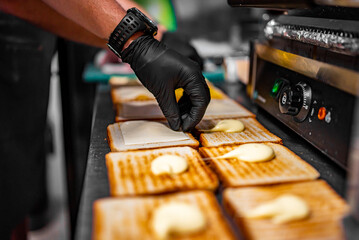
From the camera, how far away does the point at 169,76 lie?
1345 millimetres

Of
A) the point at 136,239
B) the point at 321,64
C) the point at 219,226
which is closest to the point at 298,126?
the point at 321,64

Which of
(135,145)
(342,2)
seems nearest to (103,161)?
(135,145)

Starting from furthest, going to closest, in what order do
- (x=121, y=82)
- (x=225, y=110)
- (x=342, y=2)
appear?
(x=121, y=82) < (x=225, y=110) < (x=342, y=2)

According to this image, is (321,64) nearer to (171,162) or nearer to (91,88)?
(171,162)

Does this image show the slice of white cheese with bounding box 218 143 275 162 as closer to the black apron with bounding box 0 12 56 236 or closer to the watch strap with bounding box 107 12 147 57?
the watch strap with bounding box 107 12 147 57

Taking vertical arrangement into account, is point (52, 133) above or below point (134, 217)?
below

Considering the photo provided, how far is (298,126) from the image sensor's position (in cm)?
130

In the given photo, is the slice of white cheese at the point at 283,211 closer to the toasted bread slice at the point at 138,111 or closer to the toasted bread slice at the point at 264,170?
the toasted bread slice at the point at 264,170

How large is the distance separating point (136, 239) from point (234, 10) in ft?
12.4

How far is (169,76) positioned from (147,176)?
1.57ft

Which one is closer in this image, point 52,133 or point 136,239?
point 136,239

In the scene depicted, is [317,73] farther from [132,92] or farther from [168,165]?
[132,92]

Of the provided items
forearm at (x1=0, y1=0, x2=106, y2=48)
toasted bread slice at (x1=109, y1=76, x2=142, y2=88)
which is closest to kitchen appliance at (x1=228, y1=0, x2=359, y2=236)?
toasted bread slice at (x1=109, y1=76, x2=142, y2=88)

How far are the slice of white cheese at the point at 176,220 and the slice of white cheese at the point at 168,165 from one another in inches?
9.3
